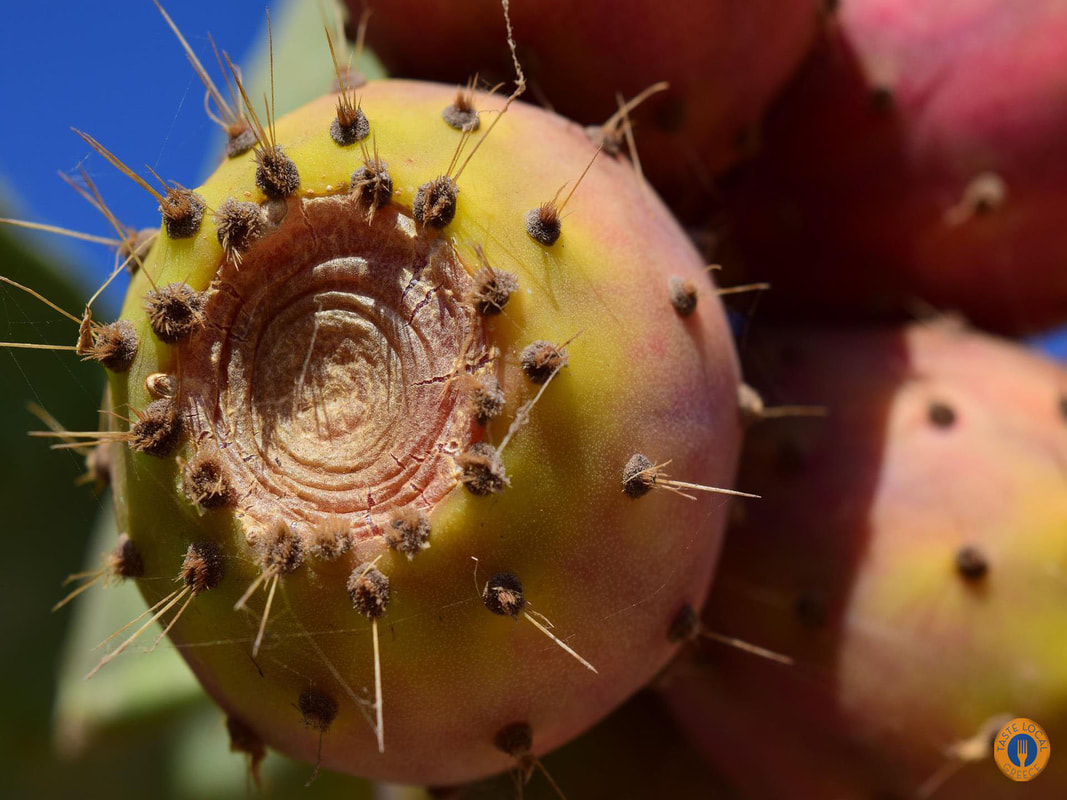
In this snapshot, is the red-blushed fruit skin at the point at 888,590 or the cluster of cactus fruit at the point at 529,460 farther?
the red-blushed fruit skin at the point at 888,590

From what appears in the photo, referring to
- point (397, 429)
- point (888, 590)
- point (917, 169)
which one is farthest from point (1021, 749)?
point (397, 429)

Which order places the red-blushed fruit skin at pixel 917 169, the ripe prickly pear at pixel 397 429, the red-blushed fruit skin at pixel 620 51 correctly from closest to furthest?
the ripe prickly pear at pixel 397 429
the red-blushed fruit skin at pixel 620 51
the red-blushed fruit skin at pixel 917 169

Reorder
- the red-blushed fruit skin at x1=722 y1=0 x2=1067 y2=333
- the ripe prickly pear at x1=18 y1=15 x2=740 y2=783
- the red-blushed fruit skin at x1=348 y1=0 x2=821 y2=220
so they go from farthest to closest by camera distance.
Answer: the red-blushed fruit skin at x1=722 y1=0 x2=1067 y2=333 < the red-blushed fruit skin at x1=348 y1=0 x2=821 y2=220 < the ripe prickly pear at x1=18 y1=15 x2=740 y2=783

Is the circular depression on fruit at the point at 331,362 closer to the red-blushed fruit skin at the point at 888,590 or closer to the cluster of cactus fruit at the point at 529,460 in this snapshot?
the cluster of cactus fruit at the point at 529,460

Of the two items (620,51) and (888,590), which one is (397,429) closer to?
(620,51)

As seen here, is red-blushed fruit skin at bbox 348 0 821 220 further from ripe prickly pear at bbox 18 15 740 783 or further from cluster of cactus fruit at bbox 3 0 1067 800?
Result: ripe prickly pear at bbox 18 15 740 783

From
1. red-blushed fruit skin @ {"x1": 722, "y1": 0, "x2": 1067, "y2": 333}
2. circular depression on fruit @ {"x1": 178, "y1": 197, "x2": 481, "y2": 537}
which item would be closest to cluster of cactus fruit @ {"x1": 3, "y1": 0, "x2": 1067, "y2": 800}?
circular depression on fruit @ {"x1": 178, "y1": 197, "x2": 481, "y2": 537}

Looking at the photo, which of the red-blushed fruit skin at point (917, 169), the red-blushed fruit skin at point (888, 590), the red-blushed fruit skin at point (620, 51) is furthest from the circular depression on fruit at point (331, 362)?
the red-blushed fruit skin at point (917, 169)
